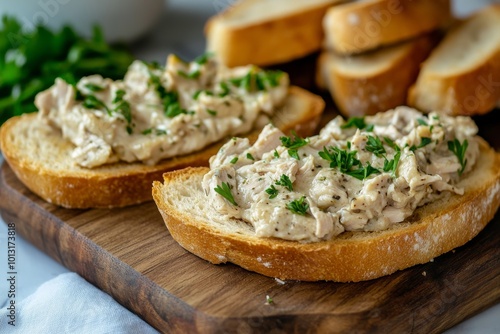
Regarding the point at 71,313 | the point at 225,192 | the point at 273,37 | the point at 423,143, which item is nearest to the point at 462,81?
the point at 423,143

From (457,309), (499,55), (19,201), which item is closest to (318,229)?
(457,309)

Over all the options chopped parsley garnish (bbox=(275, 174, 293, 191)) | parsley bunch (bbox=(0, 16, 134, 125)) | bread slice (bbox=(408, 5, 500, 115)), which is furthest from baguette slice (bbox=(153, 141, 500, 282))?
parsley bunch (bbox=(0, 16, 134, 125))

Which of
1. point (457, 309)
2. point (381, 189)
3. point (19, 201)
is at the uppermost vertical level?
point (381, 189)

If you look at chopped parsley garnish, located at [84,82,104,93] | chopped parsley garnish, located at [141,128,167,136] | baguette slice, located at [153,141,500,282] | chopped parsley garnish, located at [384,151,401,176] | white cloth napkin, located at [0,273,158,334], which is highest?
chopped parsley garnish, located at [84,82,104,93]

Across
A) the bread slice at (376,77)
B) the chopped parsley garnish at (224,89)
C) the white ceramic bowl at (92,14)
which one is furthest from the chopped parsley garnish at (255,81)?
the white ceramic bowl at (92,14)

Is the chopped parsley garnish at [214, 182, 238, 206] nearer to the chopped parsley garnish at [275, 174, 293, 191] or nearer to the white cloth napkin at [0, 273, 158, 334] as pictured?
the chopped parsley garnish at [275, 174, 293, 191]

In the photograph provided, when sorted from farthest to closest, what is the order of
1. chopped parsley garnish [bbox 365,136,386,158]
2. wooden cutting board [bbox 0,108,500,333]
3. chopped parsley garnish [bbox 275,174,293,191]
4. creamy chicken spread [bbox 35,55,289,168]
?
creamy chicken spread [bbox 35,55,289,168] < chopped parsley garnish [bbox 365,136,386,158] < chopped parsley garnish [bbox 275,174,293,191] < wooden cutting board [bbox 0,108,500,333]

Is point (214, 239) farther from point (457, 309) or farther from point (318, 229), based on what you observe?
point (457, 309)

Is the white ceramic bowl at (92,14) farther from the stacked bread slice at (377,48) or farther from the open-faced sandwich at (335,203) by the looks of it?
the open-faced sandwich at (335,203)
